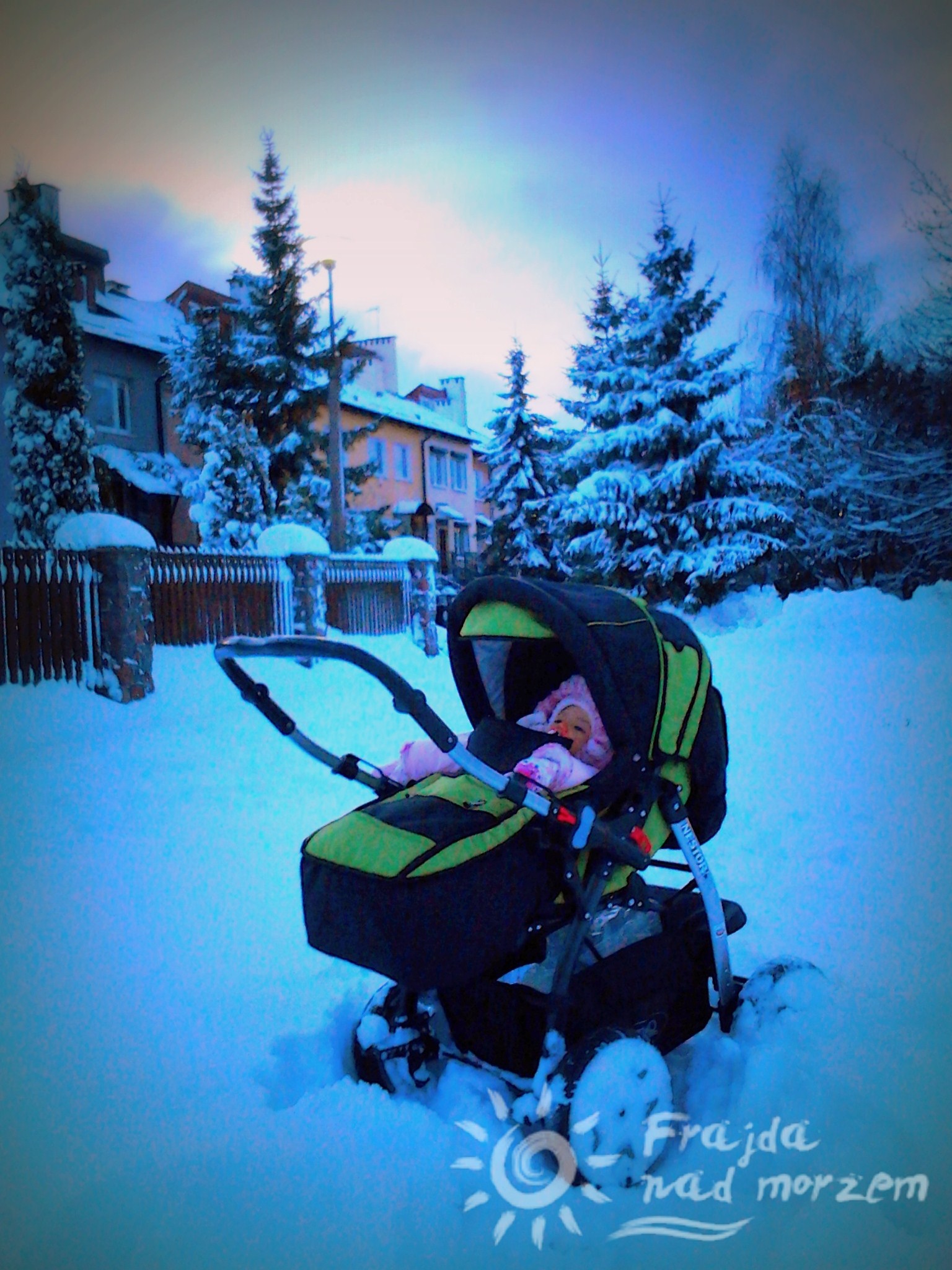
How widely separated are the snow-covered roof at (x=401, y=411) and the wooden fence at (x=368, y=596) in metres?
2.57

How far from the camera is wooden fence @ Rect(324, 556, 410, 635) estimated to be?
20.8ft

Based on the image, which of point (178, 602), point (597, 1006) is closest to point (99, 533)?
point (178, 602)

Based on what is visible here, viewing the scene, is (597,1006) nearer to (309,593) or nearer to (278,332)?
(278,332)

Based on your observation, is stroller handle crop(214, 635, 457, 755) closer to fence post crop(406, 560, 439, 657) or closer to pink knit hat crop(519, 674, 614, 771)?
pink knit hat crop(519, 674, 614, 771)

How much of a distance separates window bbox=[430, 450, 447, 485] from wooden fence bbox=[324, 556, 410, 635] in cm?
143

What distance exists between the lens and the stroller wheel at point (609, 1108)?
1226 mm

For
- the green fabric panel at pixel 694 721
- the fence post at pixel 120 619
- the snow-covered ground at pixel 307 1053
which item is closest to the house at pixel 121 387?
the fence post at pixel 120 619

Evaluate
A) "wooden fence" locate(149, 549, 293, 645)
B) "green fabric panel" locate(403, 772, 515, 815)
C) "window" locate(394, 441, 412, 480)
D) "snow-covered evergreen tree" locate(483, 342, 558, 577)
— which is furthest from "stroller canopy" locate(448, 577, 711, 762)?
"wooden fence" locate(149, 549, 293, 645)

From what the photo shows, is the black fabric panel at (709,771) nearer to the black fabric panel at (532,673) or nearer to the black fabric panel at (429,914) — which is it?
the black fabric panel at (532,673)

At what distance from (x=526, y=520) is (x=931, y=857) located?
308 cm

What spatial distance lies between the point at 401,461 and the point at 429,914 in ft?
11.2

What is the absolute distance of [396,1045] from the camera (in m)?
1.49

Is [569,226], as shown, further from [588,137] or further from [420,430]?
[420,430]

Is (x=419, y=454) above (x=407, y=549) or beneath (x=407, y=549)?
above
